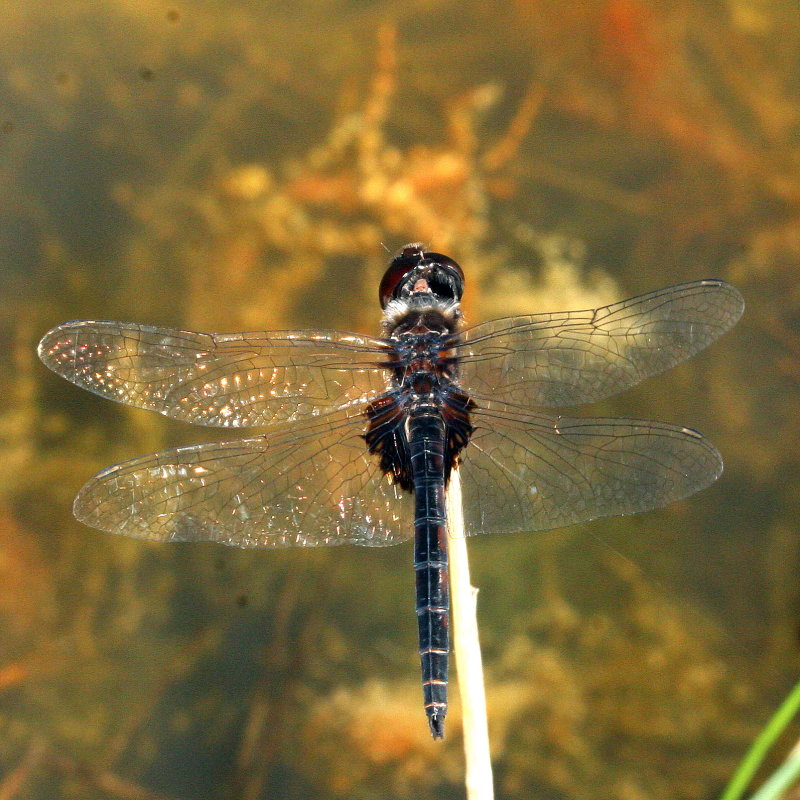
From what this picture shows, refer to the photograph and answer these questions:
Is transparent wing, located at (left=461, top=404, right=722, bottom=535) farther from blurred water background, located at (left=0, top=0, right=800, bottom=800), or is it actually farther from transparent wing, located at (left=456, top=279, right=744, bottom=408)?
blurred water background, located at (left=0, top=0, right=800, bottom=800)

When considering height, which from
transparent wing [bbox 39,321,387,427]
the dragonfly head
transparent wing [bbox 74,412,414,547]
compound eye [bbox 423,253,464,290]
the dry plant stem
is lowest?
the dry plant stem

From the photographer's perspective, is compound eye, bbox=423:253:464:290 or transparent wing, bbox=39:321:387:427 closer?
transparent wing, bbox=39:321:387:427

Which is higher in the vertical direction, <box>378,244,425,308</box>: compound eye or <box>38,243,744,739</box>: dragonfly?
<box>378,244,425,308</box>: compound eye

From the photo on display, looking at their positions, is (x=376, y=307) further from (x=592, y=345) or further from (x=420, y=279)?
(x=592, y=345)

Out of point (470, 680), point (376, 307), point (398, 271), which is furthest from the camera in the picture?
point (376, 307)

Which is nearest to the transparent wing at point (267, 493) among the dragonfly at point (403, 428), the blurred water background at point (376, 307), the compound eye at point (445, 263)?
the dragonfly at point (403, 428)

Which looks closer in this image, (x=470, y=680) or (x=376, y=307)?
(x=470, y=680)

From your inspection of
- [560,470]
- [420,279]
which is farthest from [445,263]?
[560,470]

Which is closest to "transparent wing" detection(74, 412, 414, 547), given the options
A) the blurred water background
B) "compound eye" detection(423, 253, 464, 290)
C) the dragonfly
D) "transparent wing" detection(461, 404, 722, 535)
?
the dragonfly
